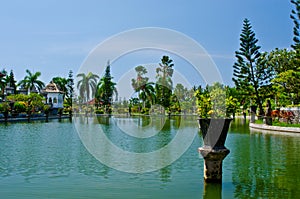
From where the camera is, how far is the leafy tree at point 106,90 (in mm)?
55562

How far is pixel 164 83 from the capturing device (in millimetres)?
51312

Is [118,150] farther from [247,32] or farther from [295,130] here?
[247,32]

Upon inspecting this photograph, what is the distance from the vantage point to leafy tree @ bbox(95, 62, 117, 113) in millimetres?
55562

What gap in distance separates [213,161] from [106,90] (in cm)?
4914

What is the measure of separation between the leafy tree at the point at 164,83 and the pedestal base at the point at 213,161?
4158 cm

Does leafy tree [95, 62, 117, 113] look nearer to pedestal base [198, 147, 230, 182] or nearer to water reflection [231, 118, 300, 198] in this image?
water reflection [231, 118, 300, 198]

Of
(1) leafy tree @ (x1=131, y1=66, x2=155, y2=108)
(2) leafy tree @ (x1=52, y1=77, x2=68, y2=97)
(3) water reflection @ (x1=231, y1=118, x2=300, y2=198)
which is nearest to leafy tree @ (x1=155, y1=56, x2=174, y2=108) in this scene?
(1) leafy tree @ (x1=131, y1=66, x2=155, y2=108)

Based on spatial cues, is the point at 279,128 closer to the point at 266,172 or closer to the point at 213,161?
the point at 266,172

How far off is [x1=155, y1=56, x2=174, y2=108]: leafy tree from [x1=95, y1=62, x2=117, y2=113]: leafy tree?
7473mm

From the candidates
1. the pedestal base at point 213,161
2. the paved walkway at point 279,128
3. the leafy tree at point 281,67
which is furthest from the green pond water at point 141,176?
the leafy tree at point 281,67

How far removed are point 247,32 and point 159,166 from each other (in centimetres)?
2312

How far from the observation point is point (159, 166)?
9836 mm

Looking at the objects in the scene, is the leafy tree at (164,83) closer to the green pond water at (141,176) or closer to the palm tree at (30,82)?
the palm tree at (30,82)

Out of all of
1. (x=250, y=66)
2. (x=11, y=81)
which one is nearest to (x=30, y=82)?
(x=11, y=81)
